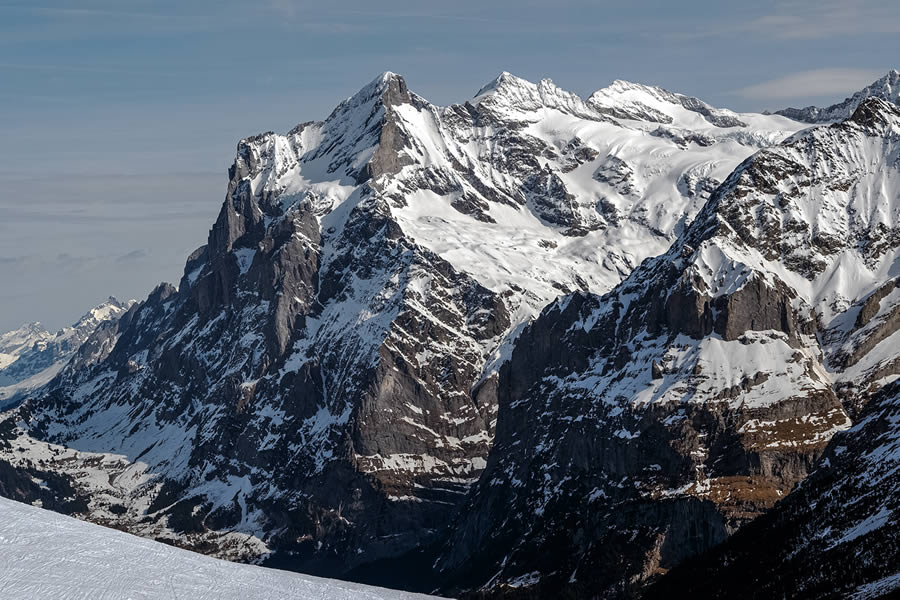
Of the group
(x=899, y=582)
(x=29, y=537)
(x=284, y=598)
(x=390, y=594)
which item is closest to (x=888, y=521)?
(x=899, y=582)

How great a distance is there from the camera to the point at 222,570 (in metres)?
158

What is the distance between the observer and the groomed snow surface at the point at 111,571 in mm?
142000

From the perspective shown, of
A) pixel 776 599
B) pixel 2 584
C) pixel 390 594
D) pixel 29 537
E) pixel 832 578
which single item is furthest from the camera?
pixel 776 599

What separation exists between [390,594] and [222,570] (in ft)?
66.3

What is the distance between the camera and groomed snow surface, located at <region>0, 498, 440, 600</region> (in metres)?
142

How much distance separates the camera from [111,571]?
148 meters

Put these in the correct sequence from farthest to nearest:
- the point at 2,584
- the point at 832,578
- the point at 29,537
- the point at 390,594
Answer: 1. the point at 832,578
2. the point at 390,594
3. the point at 29,537
4. the point at 2,584

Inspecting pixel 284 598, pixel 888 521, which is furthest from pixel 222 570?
pixel 888 521

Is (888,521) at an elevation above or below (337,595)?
above

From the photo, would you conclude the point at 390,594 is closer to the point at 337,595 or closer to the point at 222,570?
the point at 337,595

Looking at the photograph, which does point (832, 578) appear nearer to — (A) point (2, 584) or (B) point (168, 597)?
(B) point (168, 597)

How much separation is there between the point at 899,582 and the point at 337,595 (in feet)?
194

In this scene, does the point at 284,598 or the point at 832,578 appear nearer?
the point at 284,598

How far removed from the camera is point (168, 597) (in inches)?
5763
